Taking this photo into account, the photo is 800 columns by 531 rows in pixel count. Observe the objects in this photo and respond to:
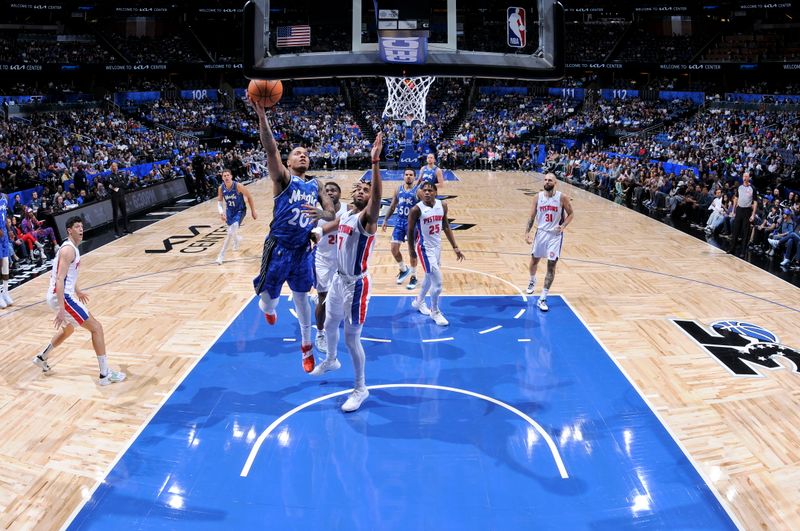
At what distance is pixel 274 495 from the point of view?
4359 mm

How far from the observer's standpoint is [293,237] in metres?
5.68

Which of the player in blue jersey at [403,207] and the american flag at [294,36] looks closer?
the american flag at [294,36]

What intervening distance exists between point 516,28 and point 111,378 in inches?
225

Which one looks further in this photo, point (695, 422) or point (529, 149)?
point (529, 149)

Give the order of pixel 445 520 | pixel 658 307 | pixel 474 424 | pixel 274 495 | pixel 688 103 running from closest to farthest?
pixel 445 520, pixel 274 495, pixel 474 424, pixel 658 307, pixel 688 103

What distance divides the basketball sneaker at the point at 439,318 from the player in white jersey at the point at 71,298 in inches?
148

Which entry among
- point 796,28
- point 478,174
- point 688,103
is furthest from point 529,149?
point 796,28

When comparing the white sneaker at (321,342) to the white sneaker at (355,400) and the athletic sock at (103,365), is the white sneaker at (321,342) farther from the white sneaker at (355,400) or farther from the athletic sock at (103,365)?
the athletic sock at (103,365)

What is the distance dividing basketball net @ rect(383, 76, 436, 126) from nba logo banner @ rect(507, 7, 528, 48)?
3.78 meters

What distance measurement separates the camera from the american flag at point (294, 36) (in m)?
6.43

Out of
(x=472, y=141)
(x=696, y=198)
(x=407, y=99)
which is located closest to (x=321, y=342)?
(x=407, y=99)

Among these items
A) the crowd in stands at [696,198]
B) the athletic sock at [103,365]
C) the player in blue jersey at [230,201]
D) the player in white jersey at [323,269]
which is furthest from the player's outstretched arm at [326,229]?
the crowd in stands at [696,198]

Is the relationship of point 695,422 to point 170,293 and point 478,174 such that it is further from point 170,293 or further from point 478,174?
point 478,174

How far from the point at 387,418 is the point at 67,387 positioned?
130 inches
